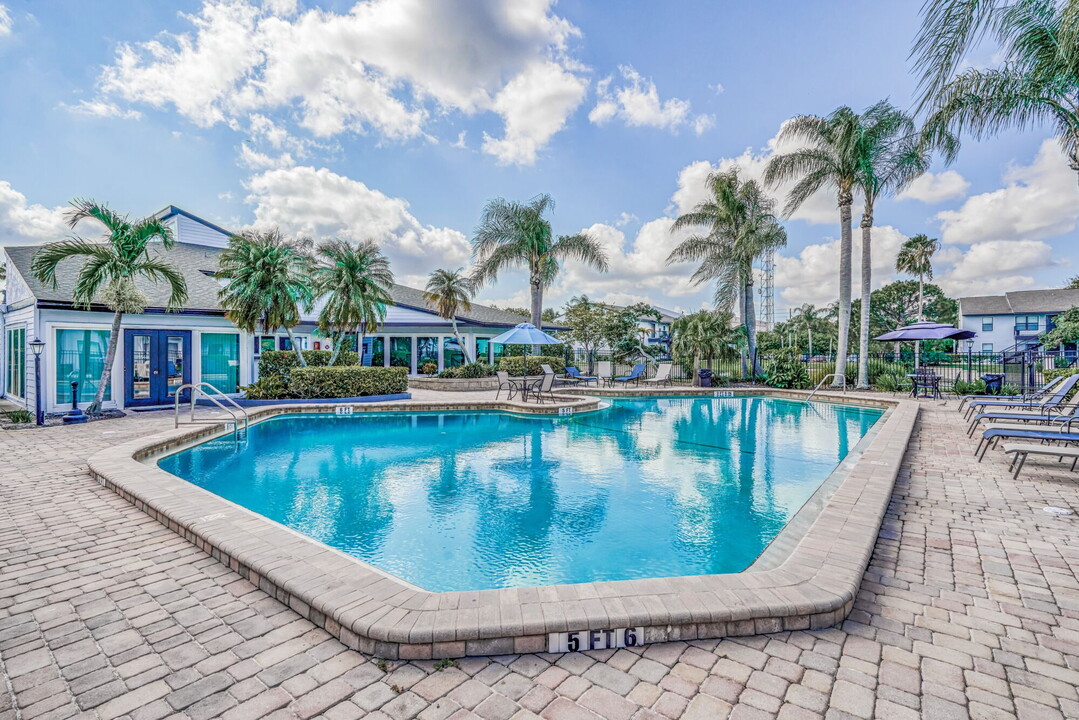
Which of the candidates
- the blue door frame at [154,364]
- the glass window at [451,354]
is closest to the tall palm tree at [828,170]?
the glass window at [451,354]

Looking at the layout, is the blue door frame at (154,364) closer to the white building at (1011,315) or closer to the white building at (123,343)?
the white building at (123,343)

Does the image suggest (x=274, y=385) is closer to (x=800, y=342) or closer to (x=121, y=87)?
(x=121, y=87)

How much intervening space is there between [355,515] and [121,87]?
12371 mm

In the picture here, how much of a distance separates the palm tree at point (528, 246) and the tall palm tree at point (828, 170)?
24.7 ft

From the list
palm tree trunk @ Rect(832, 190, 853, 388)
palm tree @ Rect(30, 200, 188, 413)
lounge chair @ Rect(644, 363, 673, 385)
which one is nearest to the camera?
palm tree @ Rect(30, 200, 188, 413)

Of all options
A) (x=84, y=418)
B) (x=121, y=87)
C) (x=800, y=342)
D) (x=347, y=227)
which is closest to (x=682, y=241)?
(x=347, y=227)

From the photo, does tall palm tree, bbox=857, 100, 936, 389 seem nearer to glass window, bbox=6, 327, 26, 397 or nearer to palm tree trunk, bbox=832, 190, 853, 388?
palm tree trunk, bbox=832, 190, 853, 388

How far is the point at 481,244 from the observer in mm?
21047

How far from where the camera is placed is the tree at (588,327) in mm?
24562

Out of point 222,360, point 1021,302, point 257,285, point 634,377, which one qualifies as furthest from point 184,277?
point 1021,302

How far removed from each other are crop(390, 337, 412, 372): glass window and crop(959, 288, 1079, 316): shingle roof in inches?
1815

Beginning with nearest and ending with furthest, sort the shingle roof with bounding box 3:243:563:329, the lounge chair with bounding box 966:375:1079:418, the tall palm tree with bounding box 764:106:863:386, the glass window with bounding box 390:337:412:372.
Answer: the lounge chair with bounding box 966:375:1079:418, the shingle roof with bounding box 3:243:563:329, the tall palm tree with bounding box 764:106:863:386, the glass window with bounding box 390:337:412:372

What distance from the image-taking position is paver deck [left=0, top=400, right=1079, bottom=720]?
6.93 ft

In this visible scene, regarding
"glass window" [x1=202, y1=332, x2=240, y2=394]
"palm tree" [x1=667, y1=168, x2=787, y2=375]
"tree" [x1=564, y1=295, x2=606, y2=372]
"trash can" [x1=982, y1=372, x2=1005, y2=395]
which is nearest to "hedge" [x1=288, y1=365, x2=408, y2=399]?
"glass window" [x1=202, y1=332, x2=240, y2=394]
